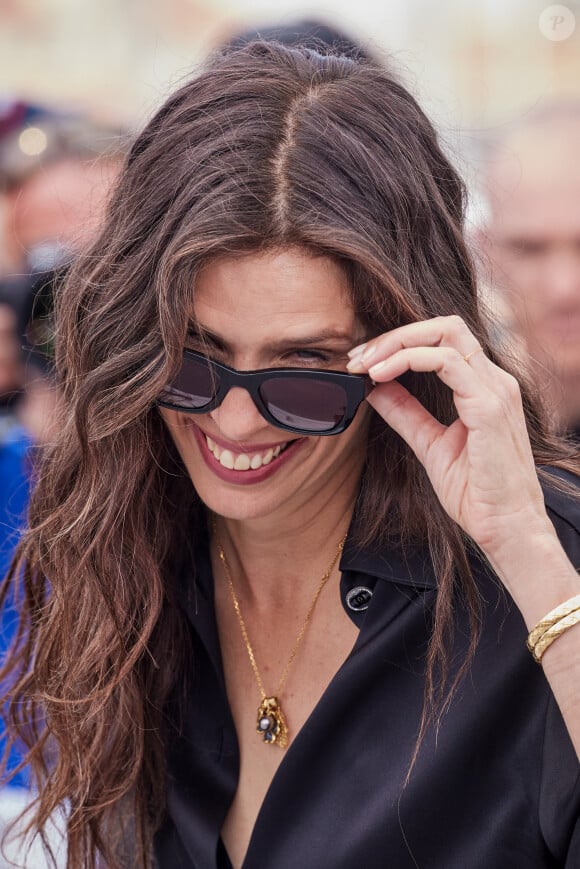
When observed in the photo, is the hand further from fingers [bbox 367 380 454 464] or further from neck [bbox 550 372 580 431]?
neck [bbox 550 372 580 431]

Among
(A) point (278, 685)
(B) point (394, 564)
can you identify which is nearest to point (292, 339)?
(B) point (394, 564)

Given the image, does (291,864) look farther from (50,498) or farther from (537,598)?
(50,498)

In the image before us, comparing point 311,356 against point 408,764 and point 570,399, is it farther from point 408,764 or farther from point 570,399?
point 570,399

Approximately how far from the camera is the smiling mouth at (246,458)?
1.91 meters

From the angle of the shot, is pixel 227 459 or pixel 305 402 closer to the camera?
pixel 305 402

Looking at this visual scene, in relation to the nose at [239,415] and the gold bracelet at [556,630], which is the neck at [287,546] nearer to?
the nose at [239,415]

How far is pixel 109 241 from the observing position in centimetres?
199

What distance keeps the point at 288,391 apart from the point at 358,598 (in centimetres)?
45

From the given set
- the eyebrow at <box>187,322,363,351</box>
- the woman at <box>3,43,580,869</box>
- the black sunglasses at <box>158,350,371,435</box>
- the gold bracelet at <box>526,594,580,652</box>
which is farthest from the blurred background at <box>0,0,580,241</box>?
the gold bracelet at <box>526,594,580,652</box>

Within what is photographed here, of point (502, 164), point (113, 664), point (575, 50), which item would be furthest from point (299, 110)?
point (575, 50)

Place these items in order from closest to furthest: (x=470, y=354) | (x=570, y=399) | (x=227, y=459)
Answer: (x=470, y=354) < (x=227, y=459) < (x=570, y=399)

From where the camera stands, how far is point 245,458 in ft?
6.26

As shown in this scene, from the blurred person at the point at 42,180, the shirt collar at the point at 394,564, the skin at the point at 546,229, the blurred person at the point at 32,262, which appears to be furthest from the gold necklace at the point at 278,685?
the skin at the point at 546,229

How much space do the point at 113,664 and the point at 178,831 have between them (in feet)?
1.08
